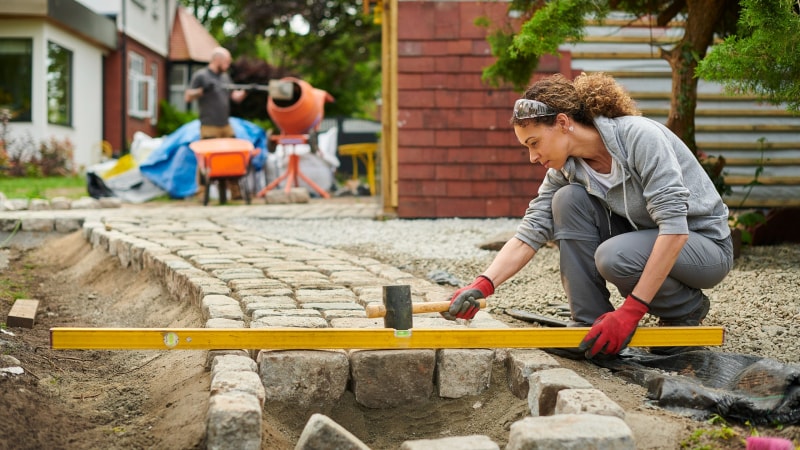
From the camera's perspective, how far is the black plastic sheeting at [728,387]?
2.78 meters

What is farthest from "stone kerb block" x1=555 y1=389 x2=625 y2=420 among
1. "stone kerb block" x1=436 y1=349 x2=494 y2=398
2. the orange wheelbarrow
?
the orange wheelbarrow

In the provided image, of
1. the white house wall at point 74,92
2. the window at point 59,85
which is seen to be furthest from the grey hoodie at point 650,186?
the window at point 59,85

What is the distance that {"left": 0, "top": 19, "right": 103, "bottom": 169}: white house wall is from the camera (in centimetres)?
1602

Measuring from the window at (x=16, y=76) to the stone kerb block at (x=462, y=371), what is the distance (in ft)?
49.1

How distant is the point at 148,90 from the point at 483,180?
15182mm

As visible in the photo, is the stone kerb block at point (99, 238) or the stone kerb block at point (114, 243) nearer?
the stone kerb block at point (114, 243)

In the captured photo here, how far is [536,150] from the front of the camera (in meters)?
3.25

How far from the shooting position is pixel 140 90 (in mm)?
21625

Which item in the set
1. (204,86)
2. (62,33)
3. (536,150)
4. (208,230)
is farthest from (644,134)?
(62,33)

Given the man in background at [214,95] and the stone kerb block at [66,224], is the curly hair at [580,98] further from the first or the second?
the man in background at [214,95]

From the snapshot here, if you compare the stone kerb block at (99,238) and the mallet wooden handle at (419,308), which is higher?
the stone kerb block at (99,238)

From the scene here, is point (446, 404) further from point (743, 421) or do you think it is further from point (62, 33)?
point (62, 33)

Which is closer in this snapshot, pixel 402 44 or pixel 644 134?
pixel 644 134

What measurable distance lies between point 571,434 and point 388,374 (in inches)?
37.3
